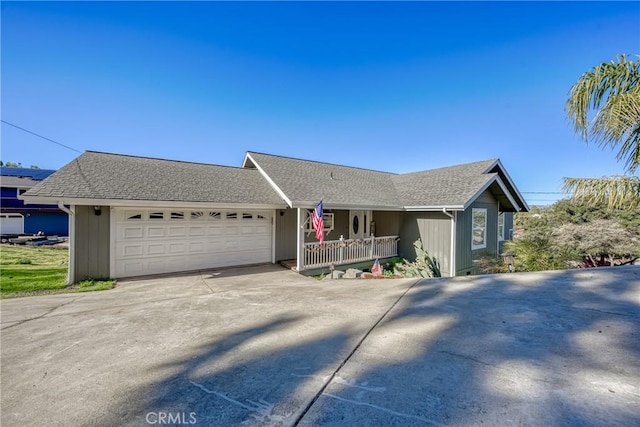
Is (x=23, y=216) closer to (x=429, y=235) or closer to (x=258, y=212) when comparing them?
(x=258, y=212)

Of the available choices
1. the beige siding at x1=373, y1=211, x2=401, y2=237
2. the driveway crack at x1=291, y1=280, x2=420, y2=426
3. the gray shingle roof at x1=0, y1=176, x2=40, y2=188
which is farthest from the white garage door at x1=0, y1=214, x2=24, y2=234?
the driveway crack at x1=291, y1=280, x2=420, y2=426

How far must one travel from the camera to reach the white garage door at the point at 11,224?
2080cm

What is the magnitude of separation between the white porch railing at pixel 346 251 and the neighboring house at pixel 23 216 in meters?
24.6

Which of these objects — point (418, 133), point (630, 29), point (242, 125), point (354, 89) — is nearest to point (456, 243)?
point (630, 29)

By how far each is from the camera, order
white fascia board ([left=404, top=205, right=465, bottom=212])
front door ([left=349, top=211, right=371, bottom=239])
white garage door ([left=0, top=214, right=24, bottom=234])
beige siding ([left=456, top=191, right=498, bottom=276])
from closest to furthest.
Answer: white fascia board ([left=404, top=205, right=465, bottom=212]), beige siding ([left=456, top=191, right=498, bottom=276]), front door ([left=349, top=211, right=371, bottom=239]), white garage door ([left=0, top=214, right=24, bottom=234])

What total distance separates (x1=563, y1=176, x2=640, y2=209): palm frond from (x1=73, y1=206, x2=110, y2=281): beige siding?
12873 mm

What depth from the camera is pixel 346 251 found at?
34.3ft

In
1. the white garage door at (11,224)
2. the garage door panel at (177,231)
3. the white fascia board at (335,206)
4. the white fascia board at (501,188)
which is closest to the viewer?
the garage door panel at (177,231)

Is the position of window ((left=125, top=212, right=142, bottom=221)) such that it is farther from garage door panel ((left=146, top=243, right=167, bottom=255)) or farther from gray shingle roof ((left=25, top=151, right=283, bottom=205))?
garage door panel ((left=146, top=243, right=167, bottom=255))

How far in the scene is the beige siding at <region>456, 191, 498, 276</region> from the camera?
10.5m

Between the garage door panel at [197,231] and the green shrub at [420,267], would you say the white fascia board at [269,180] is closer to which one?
the garage door panel at [197,231]

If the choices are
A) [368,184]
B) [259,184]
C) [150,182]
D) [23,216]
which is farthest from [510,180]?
[23,216]

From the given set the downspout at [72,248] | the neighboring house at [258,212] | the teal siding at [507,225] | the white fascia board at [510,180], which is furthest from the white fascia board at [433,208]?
the downspout at [72,248]

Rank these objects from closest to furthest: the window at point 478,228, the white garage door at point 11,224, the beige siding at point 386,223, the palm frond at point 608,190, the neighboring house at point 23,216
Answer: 1. the palm frond at point 608,190
2. the window at point 478,228
3. the beige siding at point 386,223
4. the white garage door at point 11,224
5. the neighboring house at point 23,216
